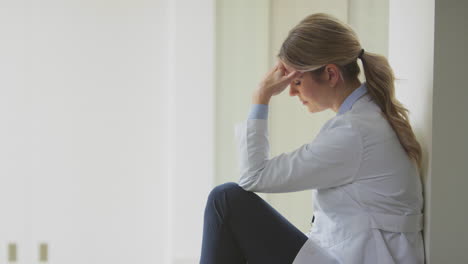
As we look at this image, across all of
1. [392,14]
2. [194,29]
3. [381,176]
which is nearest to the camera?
[381,176]

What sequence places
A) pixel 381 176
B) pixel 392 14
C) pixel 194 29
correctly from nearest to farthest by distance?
pixel 381 176 < pixel 392 14 < pixel 194 29

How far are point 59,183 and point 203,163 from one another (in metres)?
0.70

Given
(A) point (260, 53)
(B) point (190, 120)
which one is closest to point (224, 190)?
(B) point (190, 120)

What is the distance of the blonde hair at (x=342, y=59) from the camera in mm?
1518

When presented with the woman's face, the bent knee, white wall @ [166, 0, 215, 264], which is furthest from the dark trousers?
white wall @ [166, 0, 215, 264]

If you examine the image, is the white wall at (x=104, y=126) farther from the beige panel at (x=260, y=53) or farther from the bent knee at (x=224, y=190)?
the bent knee at (x=224, y=190)

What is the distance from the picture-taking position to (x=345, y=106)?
61.3 inches

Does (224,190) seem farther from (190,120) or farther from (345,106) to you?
(190,120)

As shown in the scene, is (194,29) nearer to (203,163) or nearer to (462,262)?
(203,163)

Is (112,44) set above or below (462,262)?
above

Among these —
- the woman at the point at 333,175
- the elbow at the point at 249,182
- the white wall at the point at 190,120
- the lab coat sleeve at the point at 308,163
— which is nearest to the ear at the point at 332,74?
the woman at the point at 333,175

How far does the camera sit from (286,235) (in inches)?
61.1

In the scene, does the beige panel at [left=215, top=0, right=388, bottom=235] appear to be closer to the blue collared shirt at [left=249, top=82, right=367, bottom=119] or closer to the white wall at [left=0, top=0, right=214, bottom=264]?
the white wall at [left=0, top=0, right=214, bottom=264]

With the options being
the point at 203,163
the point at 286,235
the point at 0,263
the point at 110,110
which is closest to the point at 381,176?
the point at 286,235
